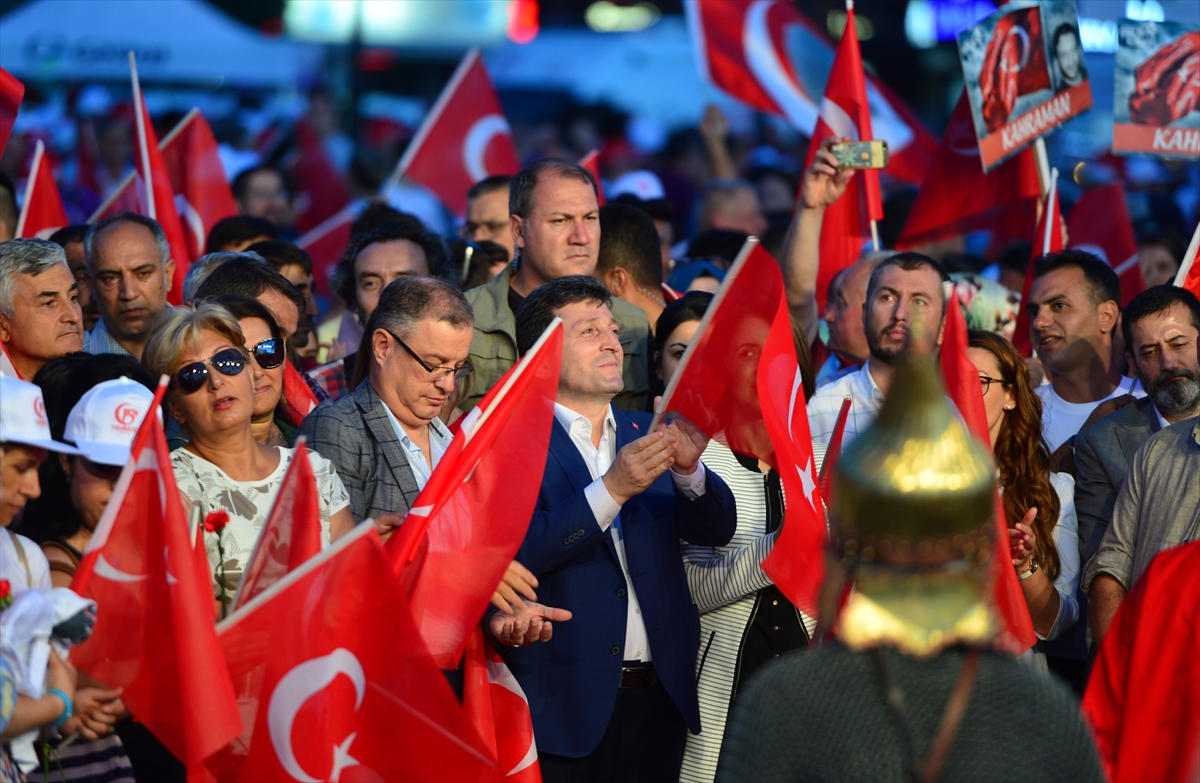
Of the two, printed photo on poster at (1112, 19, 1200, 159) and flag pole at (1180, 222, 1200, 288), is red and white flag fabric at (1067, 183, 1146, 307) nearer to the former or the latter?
printed photo on poster at (1112, 19, 1200, 159)

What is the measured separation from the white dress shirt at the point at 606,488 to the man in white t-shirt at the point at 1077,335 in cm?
233

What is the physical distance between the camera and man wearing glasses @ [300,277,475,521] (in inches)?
178

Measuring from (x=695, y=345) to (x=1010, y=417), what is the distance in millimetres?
1342

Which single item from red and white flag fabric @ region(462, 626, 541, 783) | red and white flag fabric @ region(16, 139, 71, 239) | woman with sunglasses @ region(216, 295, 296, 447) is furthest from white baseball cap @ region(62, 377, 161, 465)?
red and white flag fabric @ region(16, 139, 71, 239)

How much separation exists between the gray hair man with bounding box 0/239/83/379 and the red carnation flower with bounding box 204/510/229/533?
4.74 ft

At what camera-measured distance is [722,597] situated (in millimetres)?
4691

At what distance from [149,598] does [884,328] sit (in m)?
3.04

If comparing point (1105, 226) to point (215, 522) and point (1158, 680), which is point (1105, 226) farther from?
point (215, 522)

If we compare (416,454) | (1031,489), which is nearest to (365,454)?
(416,454)

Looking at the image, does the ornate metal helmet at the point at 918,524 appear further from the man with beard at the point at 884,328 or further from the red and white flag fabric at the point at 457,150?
the red and white flag fabric at the point at 457,150

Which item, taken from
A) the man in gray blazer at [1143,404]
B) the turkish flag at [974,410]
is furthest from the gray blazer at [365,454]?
the man in gray blazer at [1143,404]

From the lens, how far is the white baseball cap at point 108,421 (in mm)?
3773

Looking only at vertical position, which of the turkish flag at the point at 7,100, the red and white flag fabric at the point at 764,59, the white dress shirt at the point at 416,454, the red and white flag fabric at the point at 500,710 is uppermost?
the red and white flag fabric at the point at 764,59

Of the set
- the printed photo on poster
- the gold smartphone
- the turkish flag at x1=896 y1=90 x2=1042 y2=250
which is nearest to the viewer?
the gold smartphone
